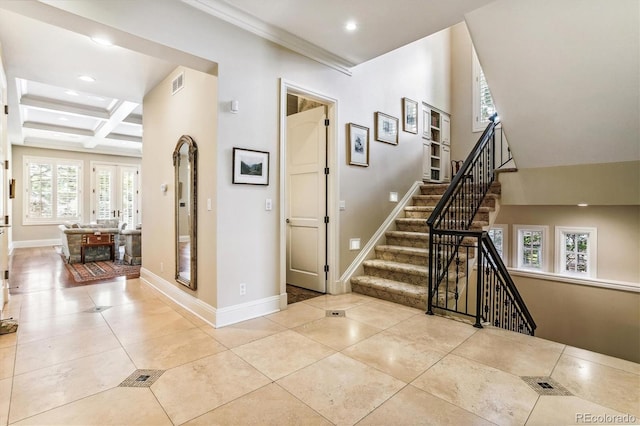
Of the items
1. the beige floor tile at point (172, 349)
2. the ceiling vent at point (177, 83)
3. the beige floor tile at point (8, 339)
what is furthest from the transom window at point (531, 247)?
the beige floor tile at point (8, 339)

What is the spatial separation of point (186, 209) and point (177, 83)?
154 cm

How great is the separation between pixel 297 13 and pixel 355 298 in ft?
10.5

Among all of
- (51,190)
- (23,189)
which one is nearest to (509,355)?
(51,190)

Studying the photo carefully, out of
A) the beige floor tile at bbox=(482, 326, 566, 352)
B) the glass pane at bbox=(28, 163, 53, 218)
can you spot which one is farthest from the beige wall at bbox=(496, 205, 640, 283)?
the glass pane at bbox=(28, 163, 53, 218)

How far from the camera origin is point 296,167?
4.63m

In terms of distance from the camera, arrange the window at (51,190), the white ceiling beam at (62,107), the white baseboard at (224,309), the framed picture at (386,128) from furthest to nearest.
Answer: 1. the window at (51,190)
2. the white ceiling beam at (62,107)
3. the framed picture at (386,128)
4. the white baseboard at (224,309)

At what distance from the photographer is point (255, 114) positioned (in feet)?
10.7

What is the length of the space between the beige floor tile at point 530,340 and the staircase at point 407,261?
0.67 m

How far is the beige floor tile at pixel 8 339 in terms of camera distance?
2621 millimetres

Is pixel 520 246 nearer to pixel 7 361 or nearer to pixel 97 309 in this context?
pixel 97 309

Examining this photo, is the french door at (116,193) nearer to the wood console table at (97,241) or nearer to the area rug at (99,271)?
the wood console table at (97,241)

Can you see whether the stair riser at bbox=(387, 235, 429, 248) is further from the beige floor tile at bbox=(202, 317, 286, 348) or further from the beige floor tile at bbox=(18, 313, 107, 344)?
the beige floor tile at bbox=(18, 313, 107, 344)

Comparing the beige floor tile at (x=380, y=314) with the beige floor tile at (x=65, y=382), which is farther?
the beige floor tile at (x=380, y=314)

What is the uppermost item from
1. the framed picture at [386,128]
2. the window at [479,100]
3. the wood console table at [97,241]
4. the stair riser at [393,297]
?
the window at [479,100]
